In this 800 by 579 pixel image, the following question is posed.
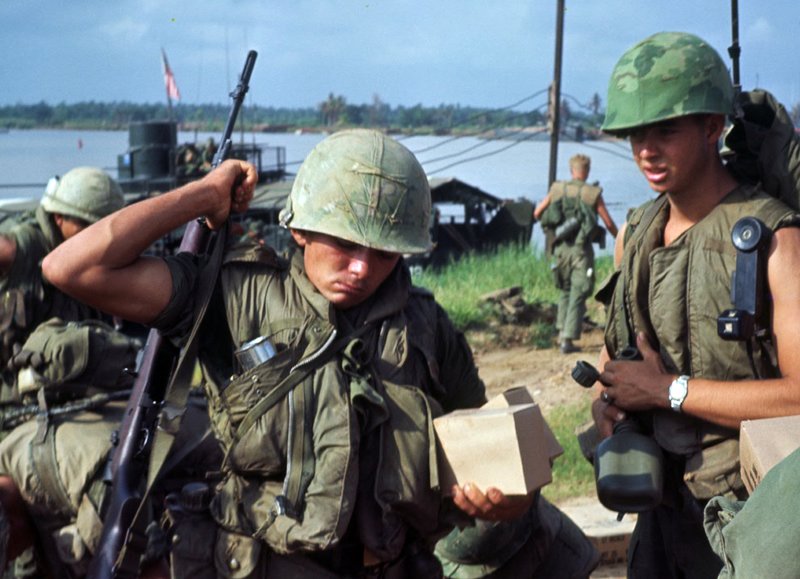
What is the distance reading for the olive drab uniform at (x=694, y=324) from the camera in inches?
146

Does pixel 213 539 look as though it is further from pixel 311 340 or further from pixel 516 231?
pixel 516 231

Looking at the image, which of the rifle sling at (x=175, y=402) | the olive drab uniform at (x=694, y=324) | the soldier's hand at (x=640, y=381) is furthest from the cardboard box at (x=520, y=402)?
the rifle sling at (x=175, y=402)

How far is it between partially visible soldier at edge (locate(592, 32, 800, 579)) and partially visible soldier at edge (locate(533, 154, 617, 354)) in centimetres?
989

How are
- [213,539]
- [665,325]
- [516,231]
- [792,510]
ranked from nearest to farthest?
[792,510]
[213,539]
[665,325]
[516,231]

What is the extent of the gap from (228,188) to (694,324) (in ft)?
4.72

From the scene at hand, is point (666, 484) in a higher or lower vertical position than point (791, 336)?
lower

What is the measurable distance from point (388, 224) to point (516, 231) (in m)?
19.6

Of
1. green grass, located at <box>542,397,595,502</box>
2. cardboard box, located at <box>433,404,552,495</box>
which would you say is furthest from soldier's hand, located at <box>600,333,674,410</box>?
green grass, located at <box>542,397,595,502</box>

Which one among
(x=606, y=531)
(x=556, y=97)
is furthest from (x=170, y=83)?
(x=606, y=531)

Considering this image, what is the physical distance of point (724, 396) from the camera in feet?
11.9

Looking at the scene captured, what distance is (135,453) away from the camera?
13.6ft

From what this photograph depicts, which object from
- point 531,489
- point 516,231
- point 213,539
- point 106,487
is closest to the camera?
point 531,489

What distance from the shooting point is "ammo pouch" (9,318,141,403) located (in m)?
5.07

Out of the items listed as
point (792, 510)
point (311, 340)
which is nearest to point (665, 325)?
point (311, 340)
